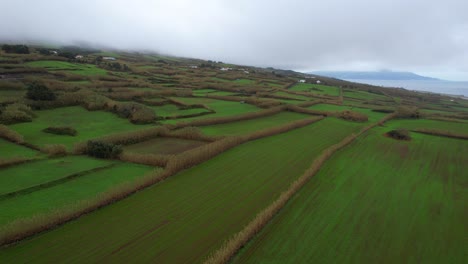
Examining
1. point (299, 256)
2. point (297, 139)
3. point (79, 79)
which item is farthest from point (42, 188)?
point (79, 79)

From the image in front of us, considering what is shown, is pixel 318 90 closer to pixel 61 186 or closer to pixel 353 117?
pixel 353 117

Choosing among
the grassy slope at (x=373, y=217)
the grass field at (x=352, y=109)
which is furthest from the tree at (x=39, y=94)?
the grass field at (x=352, y=109)

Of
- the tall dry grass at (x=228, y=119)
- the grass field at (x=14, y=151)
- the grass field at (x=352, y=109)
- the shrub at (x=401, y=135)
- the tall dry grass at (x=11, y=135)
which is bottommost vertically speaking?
the grass field at (x=14, y=151)

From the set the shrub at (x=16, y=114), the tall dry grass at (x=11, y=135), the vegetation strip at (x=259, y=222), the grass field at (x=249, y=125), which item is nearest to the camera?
the vegetation strip at (x=259, y=222)

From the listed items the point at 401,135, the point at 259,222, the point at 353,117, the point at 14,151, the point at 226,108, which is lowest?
the point at 14,151

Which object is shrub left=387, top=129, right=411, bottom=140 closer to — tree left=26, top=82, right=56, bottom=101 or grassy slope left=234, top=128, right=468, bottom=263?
grassy slope left=234, top=128, right=468, bottom=263

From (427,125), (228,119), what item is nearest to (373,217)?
(228,119)

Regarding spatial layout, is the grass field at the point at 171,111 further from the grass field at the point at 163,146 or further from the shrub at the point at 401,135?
the shrub at the point at 401,135
